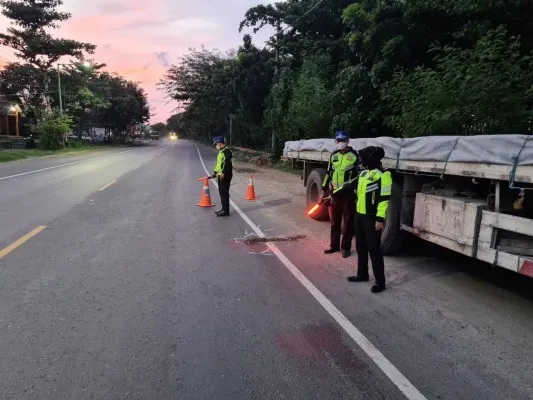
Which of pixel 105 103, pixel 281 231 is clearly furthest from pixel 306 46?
pixel 105 103

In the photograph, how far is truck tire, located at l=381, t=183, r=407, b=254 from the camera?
644 centimetres

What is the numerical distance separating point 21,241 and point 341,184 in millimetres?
4992

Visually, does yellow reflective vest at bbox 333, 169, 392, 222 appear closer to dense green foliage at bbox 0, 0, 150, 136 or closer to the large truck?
the large truck

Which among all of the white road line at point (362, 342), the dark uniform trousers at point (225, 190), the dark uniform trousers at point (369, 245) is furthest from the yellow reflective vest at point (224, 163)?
the dark uniform trousers at point (369, 245)

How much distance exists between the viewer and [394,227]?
646 cm

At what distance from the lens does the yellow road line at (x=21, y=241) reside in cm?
628

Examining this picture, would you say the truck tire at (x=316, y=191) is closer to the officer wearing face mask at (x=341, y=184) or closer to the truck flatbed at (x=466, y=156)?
the truck flatbed at (x=466, y=156)

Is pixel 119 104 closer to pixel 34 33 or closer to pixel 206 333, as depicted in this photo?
pixel 34 33

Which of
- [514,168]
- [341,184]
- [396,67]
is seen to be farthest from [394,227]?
[396,67]

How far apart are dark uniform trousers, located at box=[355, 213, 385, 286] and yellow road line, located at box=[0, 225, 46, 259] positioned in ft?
15.7

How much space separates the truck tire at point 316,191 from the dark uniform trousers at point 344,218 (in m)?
2.58

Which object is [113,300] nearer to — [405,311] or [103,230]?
[405,311]

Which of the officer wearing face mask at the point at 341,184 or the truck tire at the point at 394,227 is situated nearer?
the truck tire at the point at 394,227

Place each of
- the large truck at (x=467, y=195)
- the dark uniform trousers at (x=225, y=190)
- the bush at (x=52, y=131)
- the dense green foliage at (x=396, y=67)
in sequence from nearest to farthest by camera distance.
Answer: the large truck at (x=467, y=195)
the dense green foliage at (x=396, y=67)
the dark uniform trousers at (x=225, y=190)
the bush at (x=52, y=131)
